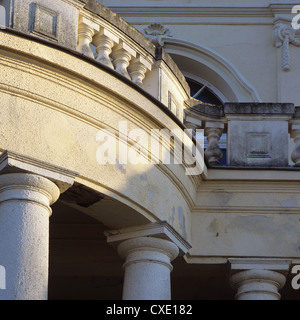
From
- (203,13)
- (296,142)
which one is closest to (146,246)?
(296,142)

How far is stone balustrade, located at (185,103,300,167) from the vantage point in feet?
53.2

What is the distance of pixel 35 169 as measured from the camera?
13.0m

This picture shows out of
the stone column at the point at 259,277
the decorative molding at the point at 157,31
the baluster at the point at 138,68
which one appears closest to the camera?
the baluster at the point at 138,68

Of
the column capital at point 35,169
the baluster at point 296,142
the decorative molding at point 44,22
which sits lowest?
the column capital at point 35,169

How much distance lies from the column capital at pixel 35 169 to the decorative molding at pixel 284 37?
9470 millimetres

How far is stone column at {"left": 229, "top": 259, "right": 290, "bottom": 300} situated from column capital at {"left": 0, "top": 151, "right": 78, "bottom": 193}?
3.12 metres

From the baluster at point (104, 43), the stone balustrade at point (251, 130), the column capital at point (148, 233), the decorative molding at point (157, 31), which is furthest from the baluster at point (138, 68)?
the decorative molding at point (157, 31)

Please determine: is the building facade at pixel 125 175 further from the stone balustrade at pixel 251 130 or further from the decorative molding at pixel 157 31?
the decorative molding at pixel 157 31

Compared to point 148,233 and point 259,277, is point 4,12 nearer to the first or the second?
point 148,233

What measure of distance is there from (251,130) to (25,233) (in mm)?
4725

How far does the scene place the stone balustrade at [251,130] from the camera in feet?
53.2

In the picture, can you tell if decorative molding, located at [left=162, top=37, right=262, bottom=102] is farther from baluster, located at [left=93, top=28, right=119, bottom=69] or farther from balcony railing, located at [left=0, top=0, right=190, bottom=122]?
baluster, located at [left=93, top=28, right=119, bottom=69]

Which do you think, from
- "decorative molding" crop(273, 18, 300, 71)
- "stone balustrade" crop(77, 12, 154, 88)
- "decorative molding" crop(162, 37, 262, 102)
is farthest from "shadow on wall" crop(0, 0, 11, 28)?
"decorative molding" crop(273, 18, 300, 71)
